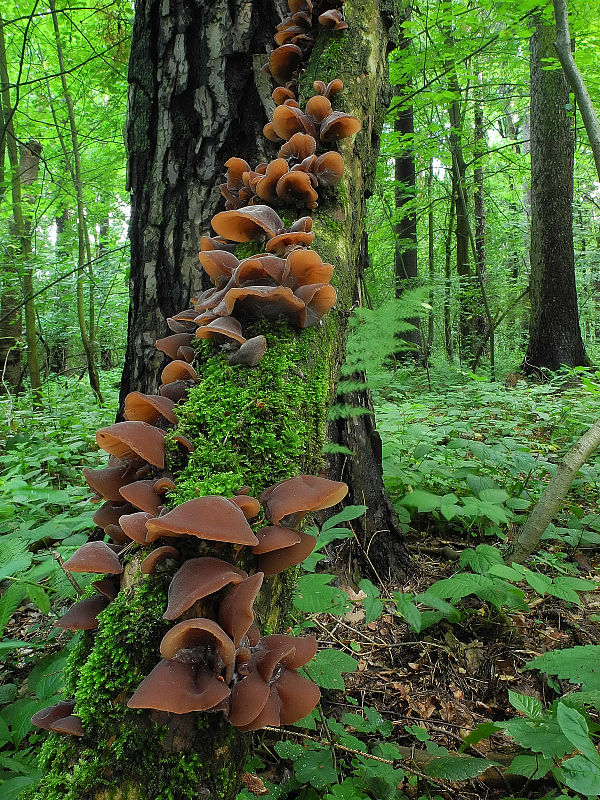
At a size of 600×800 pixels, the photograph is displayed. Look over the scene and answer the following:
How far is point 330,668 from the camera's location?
1813mm

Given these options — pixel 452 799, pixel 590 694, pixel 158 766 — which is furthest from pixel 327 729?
pixel 158 766

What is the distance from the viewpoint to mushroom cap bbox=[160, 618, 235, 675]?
0.99 metres

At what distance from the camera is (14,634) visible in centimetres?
289

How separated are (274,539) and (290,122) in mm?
1778

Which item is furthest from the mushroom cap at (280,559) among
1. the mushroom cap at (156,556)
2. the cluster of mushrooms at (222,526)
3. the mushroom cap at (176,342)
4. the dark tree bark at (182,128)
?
the dark tree bark at (182,128)

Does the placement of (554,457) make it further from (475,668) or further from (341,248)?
(341,248)

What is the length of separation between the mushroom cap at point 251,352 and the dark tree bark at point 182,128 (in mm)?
1169

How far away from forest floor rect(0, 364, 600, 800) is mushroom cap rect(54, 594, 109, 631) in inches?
13.9

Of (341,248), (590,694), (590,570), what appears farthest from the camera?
(590,570)

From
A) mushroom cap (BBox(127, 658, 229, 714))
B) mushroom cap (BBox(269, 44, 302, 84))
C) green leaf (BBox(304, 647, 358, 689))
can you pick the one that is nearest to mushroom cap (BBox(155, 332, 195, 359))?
mushroom cap (BBox(127, 658, 229, 714))

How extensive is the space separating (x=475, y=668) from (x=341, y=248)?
2203 millimetres

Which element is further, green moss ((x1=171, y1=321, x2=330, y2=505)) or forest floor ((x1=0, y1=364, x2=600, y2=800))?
forest floor ((x1=0, y1=364, x2=600, y2=800))

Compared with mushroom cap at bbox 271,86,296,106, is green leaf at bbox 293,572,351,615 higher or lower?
lower

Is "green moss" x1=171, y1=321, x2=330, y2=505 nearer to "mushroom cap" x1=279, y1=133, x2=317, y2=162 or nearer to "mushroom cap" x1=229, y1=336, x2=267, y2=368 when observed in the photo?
→ "mushroom cap" x1=229, y1=336, x2=267, y2=368
